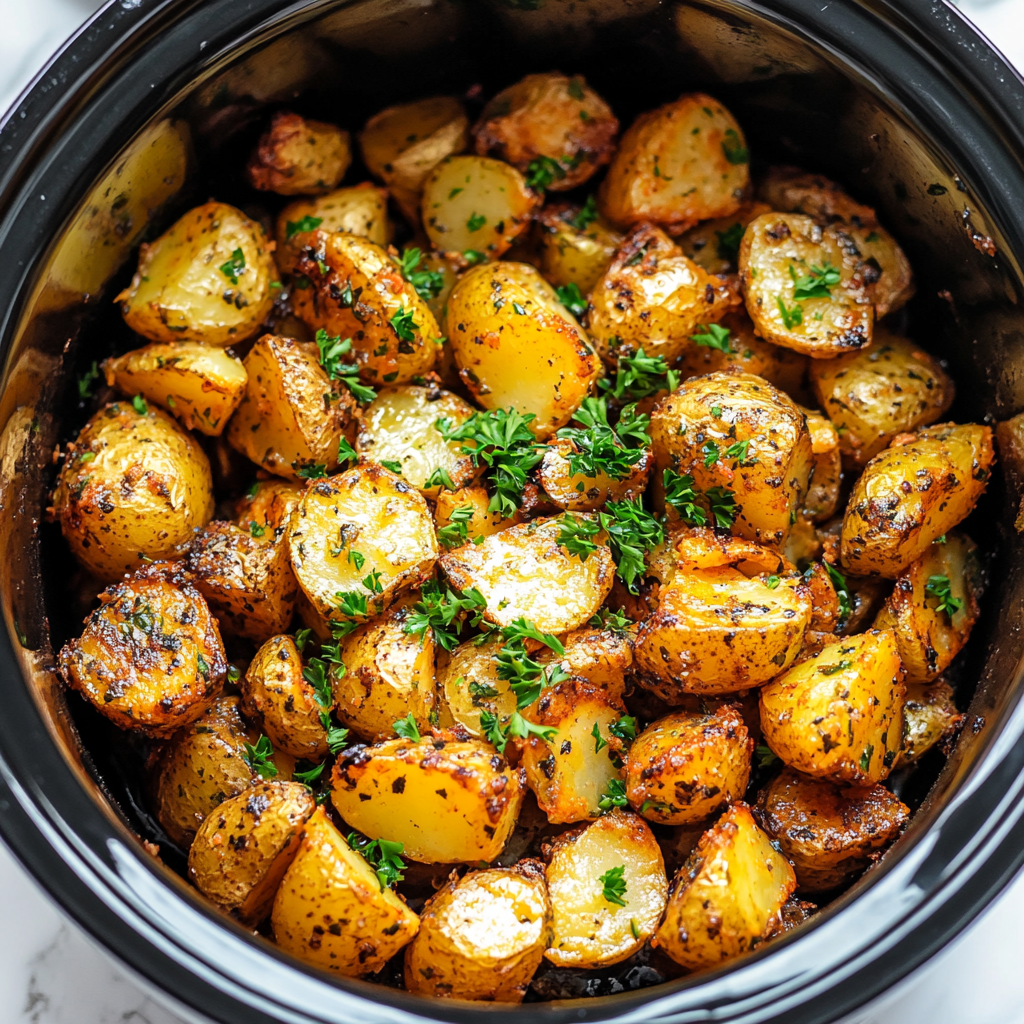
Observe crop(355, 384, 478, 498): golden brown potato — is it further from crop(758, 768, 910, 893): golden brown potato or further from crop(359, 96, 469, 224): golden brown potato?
crop(758, 768, 910, 893): golden brown potato

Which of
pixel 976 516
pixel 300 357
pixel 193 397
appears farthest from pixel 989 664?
pixel 193 397

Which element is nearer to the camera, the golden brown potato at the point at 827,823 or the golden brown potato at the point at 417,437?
the golden brown potato at the point at 827,823

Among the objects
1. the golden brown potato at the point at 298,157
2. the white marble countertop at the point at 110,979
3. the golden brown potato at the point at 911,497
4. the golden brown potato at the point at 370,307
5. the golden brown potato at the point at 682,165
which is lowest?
the white marble countertop at the point at 110,979

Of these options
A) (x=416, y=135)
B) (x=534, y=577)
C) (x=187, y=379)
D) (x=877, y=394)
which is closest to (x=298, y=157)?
(x=416, y=135)

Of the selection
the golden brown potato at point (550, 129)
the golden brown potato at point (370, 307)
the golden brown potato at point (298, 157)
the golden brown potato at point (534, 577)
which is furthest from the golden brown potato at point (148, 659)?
the golden brown potato at point (550, 129)

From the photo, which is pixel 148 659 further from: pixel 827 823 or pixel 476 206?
pixel 827 823

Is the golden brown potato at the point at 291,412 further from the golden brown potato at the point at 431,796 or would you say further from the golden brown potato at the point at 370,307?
the golden brown potato at the point at 431,796

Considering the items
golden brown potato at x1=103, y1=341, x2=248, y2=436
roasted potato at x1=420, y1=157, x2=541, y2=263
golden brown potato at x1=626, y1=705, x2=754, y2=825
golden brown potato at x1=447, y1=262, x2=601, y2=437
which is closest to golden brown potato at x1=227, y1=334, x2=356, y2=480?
golden brown potato at x1=103, y1=341, x2=248, y2=436
